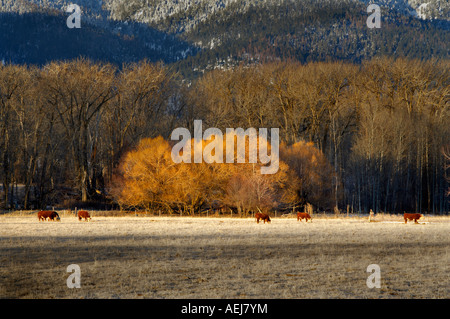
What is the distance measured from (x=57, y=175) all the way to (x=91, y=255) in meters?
60.2

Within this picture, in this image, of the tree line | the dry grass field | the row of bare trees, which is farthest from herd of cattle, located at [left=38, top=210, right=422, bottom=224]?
the row of bare trees

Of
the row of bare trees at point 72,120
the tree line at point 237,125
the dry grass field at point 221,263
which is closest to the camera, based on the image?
the dry grass field at point 221,263

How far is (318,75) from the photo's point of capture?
2884 inches

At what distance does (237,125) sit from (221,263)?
5599cm

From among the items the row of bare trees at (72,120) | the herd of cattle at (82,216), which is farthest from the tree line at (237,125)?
the herd of cattle at (82,216)

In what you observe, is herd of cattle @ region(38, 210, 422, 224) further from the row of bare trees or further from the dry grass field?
the row of bare trees

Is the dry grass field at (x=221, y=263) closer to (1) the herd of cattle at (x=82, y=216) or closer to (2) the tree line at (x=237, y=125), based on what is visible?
(1) the herd of cattle at (x=82, y=216)

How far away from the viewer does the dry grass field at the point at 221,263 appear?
1389 cm

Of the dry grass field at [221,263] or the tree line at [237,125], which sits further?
the tree line at [237,125]

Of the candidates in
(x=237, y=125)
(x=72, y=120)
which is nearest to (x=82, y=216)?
(x=72, y=120)

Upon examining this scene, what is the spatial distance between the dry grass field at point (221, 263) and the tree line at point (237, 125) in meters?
26.4
